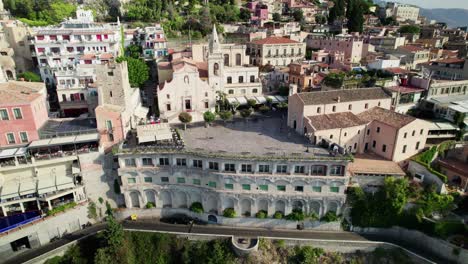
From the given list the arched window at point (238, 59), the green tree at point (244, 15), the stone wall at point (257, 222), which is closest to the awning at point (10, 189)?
the stone wall at point (257, 222)

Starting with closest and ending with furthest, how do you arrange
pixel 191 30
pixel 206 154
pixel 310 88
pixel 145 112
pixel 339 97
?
pixel 206 154
pixel 339 97
pixel 145 112
pixel 310 88
pixel 191 30

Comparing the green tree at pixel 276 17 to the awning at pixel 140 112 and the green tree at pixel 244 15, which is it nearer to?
the green tree at pixel 244 15

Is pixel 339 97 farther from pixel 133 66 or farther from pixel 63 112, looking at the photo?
pixel 63 112

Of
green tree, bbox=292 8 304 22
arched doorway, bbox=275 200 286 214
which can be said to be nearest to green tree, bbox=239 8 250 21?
green tree, bbox=292 8 304 22

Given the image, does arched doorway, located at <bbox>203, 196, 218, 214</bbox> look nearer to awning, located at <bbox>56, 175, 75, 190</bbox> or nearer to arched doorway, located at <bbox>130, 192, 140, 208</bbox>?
arched doorway, located at <bbox>130, 192, 140, 208</bbox>

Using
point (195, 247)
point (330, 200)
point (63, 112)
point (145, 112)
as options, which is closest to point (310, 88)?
point (330, 200)

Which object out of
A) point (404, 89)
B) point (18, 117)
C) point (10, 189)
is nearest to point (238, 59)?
point (404, 89)
